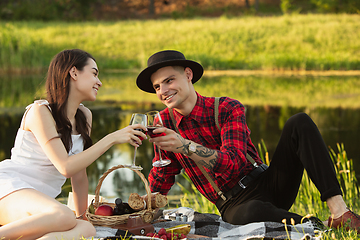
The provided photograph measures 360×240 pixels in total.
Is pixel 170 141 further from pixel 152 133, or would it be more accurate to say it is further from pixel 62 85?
pixel 62 85

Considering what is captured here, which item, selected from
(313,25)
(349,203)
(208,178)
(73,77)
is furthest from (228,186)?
(313,25)

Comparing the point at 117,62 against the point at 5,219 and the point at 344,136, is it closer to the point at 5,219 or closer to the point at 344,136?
the point at 344,136

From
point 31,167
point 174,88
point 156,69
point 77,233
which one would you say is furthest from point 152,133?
point 31,167

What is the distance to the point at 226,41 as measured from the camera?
20.8m

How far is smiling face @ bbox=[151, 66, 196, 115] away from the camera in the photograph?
2.64 metres

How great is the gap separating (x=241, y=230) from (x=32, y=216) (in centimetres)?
117

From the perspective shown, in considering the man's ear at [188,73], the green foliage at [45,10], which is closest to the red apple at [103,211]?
the man's ear at [188,73]

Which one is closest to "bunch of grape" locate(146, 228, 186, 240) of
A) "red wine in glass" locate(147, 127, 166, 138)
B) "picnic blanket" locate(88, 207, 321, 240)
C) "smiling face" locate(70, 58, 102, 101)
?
"picnic blanket" locate(88, 207, 321, 240)

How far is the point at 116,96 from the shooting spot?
12.3 m

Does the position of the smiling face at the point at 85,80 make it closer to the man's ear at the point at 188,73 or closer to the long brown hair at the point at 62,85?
the long brown hair at the point at 62,85

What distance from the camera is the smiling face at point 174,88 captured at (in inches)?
104

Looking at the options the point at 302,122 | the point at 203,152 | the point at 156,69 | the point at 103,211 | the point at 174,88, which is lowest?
the point at 103,211

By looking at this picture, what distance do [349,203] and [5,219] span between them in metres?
2.75

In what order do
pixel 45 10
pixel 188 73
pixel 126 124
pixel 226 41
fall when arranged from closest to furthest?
pixel 188 73
pixel 126 124
pixel 226 41
pixel 45 10
